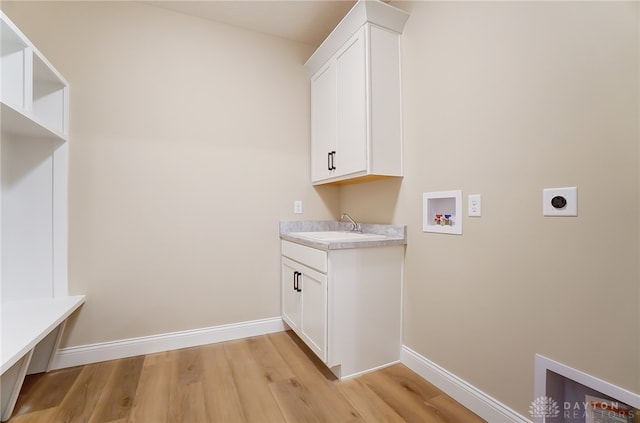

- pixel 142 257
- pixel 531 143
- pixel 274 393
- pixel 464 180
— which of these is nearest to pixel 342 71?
pixel 464 180

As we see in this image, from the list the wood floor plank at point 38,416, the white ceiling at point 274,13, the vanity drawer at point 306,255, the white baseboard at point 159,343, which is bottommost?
the wood floor plank at point 38,416

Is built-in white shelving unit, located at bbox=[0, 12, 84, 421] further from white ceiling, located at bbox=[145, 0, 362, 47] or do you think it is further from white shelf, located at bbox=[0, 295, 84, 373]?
white ceiling, located at bbox=[145, 0, 362, 47]

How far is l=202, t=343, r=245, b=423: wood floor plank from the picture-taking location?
53.9 inches

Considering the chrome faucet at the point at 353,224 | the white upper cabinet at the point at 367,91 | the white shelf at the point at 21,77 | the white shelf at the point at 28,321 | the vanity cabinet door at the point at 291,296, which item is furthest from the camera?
the chrome faucet at the point at 353,224

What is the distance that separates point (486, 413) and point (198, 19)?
10.3ft

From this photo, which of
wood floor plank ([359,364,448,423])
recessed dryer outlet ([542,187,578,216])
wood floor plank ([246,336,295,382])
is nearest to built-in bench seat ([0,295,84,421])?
wood floor plank ([246,336,295,382])

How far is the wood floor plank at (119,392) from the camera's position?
137 centimetres

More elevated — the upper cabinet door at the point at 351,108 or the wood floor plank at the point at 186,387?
the upper cabinet door at the point at 351,108

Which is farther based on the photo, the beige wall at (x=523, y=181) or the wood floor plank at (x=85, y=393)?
the wood floor plank at (x=85, y=393)

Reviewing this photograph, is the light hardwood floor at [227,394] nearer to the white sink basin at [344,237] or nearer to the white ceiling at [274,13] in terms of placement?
the white sink basin at [344,237]

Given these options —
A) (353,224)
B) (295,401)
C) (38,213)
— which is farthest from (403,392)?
(38,213)

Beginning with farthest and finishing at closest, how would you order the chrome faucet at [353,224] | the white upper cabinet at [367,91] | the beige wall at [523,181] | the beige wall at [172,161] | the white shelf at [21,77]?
the chrome faucet at [353,224]
the beige wall at [172,161]
the white upper cabinet at [367,91]
the white shelf at [21,77]
the beige wall at [523,181]

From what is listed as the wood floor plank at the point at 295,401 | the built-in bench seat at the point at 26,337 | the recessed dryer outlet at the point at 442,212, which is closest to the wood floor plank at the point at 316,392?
the wood floor plank at the point at 295,401

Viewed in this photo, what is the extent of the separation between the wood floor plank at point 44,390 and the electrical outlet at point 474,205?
238cm
